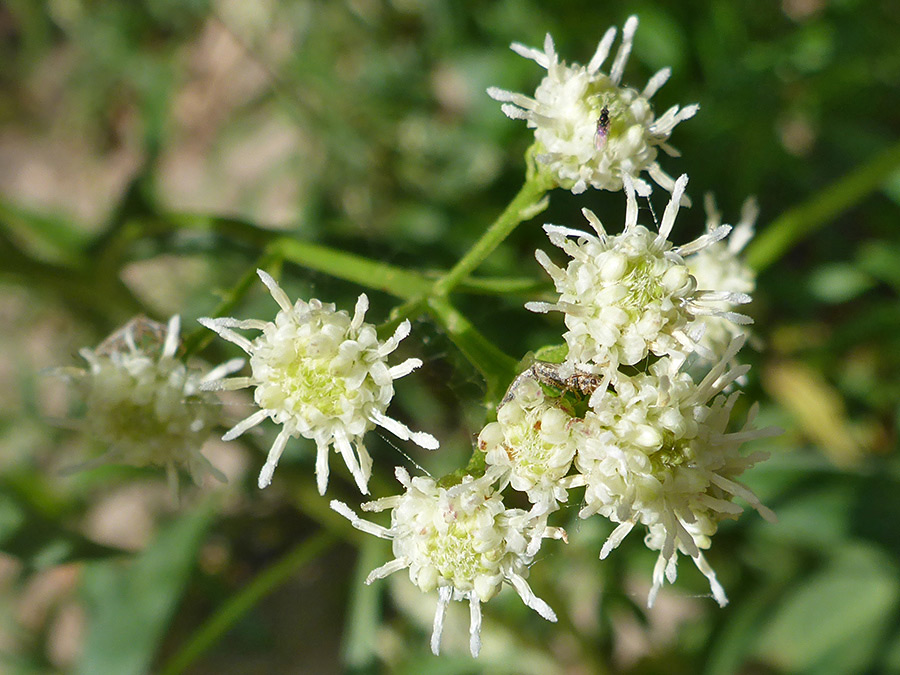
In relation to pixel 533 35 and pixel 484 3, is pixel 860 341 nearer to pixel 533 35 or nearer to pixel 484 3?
pixel 533 35

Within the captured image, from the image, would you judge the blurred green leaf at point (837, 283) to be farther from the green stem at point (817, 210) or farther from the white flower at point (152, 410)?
the white flower at point (152, 410)

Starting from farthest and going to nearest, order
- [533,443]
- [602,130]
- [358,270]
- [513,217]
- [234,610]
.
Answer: [234,610], [358,270], [513,217], [602,130], [533,443]

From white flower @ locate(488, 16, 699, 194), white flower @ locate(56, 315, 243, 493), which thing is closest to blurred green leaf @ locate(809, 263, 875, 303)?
white flower @ locate(488, 16, 699, 194)

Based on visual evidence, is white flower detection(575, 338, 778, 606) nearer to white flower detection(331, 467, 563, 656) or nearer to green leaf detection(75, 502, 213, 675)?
white flower detection(331, 467, 563, 656)

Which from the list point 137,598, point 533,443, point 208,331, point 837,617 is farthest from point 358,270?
point 837,617

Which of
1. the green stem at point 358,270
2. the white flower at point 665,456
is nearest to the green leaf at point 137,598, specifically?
the green stem at point 358,270

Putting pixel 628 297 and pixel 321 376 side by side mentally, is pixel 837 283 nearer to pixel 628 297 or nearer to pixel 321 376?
pixel 628 297
